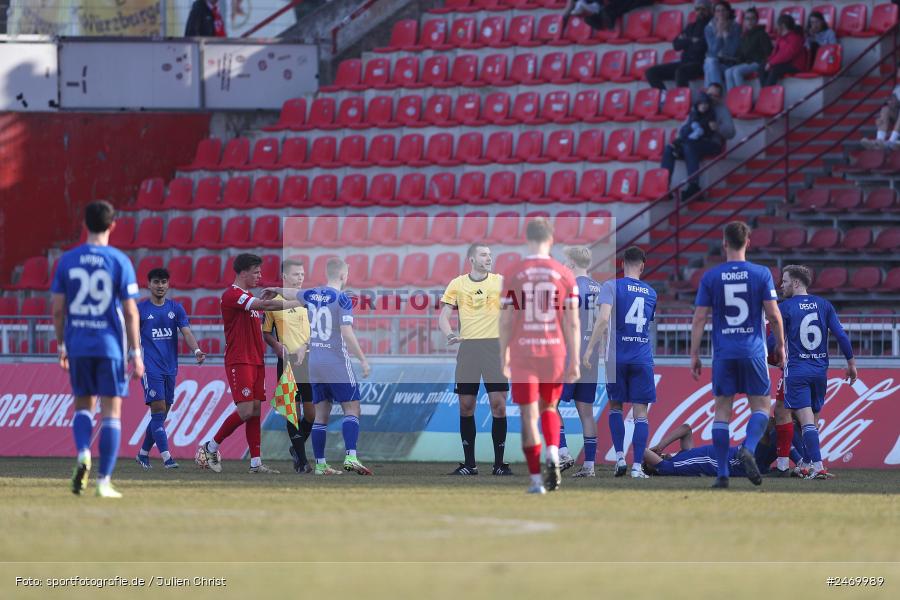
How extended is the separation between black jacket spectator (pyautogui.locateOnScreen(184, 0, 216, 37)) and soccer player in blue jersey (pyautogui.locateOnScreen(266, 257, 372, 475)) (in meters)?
14.3

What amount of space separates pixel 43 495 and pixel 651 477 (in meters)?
5.80

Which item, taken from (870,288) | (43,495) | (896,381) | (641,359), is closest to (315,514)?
(43,495)

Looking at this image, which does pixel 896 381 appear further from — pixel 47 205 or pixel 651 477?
pixel 47 205

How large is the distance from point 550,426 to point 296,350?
475 centimetres

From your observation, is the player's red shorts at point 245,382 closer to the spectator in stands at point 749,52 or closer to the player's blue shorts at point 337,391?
the player's blue shorts at point 337,391

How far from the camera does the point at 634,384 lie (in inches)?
578

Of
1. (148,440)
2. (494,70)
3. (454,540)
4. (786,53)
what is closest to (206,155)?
(494,70)

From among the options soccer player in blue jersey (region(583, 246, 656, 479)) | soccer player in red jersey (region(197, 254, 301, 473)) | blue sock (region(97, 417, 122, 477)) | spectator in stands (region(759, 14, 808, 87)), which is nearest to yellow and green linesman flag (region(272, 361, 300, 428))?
soccer player in red jersey (region(197, 254, 301, 473))

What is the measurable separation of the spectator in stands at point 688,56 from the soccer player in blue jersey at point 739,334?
39.1 feet

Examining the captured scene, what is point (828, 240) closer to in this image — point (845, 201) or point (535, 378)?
point (845, 201)

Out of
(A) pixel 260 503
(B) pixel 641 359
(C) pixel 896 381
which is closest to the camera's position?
(A) pixel 260 503

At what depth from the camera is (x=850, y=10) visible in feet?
80.4

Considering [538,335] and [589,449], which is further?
[589,449]

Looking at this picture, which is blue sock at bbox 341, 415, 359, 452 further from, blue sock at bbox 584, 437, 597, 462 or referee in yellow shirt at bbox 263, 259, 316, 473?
blue sock at bbox 584, 437, 597, 462
